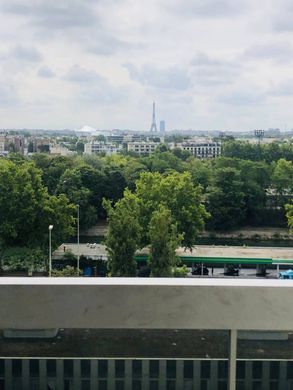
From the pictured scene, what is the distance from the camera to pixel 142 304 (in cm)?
171

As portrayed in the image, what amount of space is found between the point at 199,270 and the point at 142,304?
1532 centimetres

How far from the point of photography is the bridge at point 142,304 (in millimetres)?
1692

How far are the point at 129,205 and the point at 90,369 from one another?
14642 mm

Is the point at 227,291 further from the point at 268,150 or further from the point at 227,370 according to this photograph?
the point at 268,150

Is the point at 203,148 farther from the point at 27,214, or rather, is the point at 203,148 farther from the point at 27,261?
the point at 27,261

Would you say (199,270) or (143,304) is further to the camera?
(199,270)

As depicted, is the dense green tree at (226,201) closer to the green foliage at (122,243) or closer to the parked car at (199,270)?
the parked car at (199,270)

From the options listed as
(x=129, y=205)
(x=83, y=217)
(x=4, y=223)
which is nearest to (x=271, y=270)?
(x=129, y=205)

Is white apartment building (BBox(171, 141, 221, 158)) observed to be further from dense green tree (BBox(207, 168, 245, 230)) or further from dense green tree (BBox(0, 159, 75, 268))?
dense green tree (BBox(0, 159, 75, 268))

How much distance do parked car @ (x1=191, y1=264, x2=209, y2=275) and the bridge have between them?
15.0 metres

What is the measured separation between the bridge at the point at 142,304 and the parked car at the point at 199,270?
15027 millimetres

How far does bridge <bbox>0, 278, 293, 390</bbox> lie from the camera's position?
169cm

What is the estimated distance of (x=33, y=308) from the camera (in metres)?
1.70

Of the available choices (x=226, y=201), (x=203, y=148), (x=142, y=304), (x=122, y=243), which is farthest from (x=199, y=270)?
(x=203, y=148)
